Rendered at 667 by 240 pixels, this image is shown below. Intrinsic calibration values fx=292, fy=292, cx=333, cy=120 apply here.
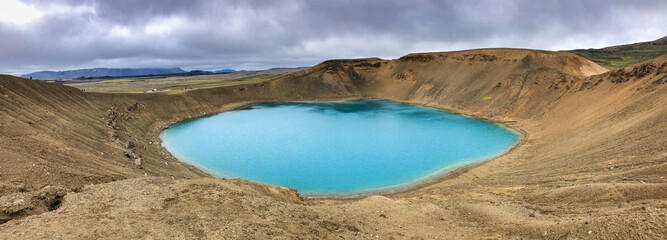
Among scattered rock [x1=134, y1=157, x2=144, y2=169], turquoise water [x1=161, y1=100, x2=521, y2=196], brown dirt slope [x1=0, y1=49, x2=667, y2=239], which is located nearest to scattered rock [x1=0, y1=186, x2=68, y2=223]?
brown dirt slope [x1=0, y1=49, x2=667, y2=239]

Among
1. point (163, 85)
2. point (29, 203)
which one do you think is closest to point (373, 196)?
point (29, 203)

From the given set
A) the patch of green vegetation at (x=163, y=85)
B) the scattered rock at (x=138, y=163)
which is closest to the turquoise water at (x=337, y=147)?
the scattered rock at (x=138, y=163)

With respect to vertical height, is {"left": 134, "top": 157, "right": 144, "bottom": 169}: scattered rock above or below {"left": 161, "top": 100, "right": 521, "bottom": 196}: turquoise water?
above

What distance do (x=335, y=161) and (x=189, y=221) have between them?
644 inches

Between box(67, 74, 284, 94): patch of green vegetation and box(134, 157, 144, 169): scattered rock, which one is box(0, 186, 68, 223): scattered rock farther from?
box(67, 74, 284, 94): patch of green vegetation

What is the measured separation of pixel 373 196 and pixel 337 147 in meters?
16.3

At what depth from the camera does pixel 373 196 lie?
11406 mm

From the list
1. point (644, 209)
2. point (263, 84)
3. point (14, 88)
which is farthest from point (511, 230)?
point (263, 84)

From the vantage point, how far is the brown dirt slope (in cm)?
709

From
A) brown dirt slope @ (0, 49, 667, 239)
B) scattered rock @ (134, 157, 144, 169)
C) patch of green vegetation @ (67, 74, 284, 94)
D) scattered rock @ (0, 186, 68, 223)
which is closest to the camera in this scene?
scattered rock @ (0, 186, 68, 223)

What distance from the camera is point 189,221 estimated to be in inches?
291

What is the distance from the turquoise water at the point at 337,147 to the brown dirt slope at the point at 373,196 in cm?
232

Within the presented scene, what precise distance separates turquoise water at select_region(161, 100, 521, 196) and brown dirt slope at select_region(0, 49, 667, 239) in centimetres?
232

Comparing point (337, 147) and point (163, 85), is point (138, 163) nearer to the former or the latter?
point (337, 147)
